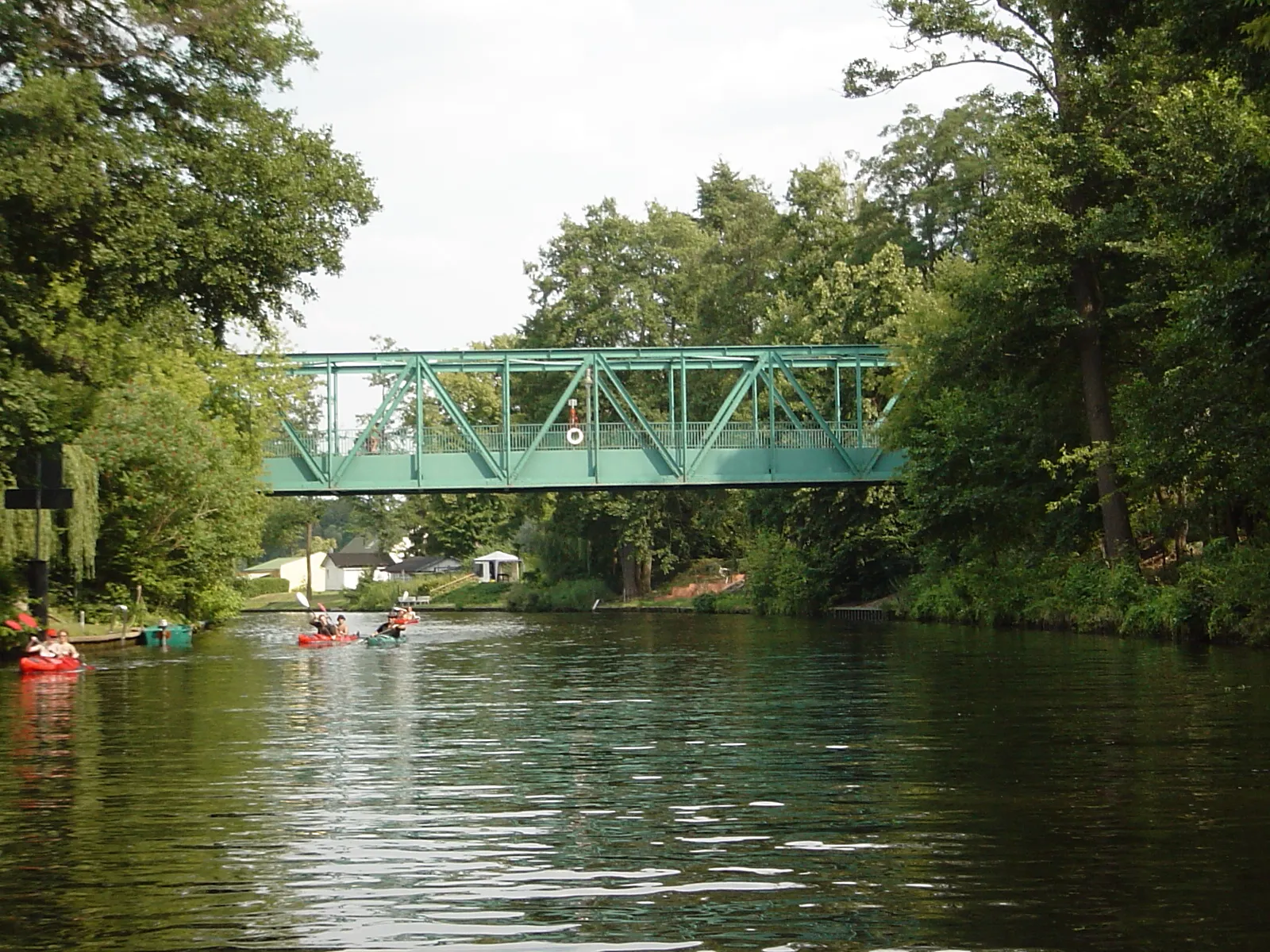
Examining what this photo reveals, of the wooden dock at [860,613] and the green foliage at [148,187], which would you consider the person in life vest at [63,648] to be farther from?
the wooden dock at [860,613]

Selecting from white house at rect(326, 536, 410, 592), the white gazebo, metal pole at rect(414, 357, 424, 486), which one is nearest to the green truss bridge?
metal pole at rect(414, 357, 424, 486)

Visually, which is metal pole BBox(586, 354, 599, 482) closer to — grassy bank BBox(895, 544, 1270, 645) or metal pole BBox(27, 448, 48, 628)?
grassy bank BBox(895, 544, 1270, 645)

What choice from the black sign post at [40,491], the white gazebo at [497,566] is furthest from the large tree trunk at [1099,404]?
the white gazebo at [497,566]

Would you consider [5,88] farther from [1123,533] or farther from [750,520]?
[750,520]

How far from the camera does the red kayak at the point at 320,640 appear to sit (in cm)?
4878

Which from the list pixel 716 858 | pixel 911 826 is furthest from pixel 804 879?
pixel 911 826

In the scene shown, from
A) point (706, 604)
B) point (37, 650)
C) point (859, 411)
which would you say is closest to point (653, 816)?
point (37, 650)

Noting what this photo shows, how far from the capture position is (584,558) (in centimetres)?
9744

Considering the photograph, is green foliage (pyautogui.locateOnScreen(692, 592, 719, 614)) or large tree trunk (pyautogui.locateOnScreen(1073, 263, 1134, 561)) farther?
green foliage (pyautogui.locateOnScreen(692, 592, 719, 614))

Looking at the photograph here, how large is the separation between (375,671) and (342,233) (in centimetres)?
963

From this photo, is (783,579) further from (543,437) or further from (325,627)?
(325,627)

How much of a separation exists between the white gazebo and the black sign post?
82.3 meters

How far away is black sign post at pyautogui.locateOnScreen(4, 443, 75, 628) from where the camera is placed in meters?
38.4

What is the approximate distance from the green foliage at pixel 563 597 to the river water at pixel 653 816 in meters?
65.2
